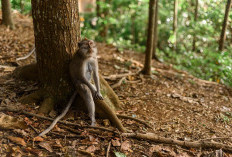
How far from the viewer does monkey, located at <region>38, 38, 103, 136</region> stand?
4.33 m

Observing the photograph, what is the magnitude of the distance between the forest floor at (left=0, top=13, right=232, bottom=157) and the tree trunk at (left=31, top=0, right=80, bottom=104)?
0.65 metres

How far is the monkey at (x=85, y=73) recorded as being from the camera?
433 centimetres

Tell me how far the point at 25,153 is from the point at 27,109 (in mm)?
1374

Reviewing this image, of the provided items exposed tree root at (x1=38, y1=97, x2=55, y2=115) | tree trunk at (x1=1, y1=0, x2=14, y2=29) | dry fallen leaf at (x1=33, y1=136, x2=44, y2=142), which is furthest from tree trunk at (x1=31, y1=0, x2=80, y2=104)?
tree trunk at (x1=1, y1=0, x2=14, y2=29)

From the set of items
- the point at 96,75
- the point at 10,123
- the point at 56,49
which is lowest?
the point at 10,123

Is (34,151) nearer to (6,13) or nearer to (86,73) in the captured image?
(86,73)

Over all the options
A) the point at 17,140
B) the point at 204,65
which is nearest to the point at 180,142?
the point at 17,140

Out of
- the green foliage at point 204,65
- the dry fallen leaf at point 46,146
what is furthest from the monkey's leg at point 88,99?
the green foliage at point 204,65

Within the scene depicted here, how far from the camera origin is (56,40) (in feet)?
14.6

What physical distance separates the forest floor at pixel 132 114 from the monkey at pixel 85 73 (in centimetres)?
39

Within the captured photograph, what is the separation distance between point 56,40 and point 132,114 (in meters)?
2.47

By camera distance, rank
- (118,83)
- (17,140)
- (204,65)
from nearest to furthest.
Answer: (17,140)
(118,83)
(204,65)

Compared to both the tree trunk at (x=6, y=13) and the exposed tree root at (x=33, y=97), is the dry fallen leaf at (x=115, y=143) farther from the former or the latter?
the tree trunk at (x=6, y=13)

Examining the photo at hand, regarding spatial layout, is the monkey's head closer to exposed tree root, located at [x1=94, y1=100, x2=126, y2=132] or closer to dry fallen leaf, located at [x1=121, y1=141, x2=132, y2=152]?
exposed tree root, located at [x1=94, y1=100, x2=126, y2=132]
